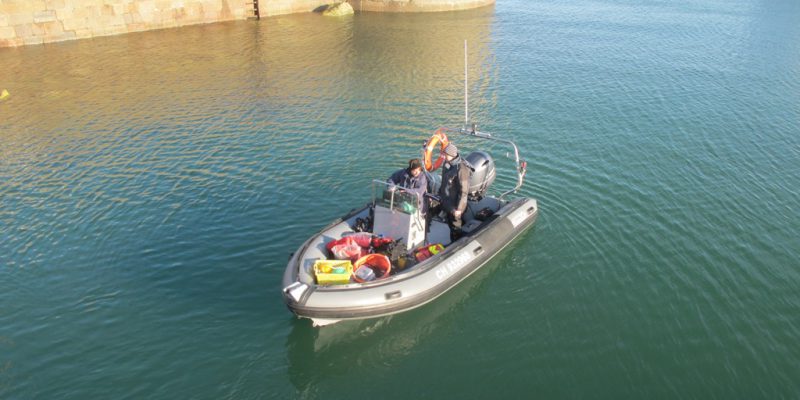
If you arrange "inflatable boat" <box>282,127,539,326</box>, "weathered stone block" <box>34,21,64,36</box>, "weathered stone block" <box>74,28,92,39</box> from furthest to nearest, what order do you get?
"weathered stone block" <box>74,28,92,39</box> < "weathered stone block" <box>34,21,64,36</box> < "inflatable boat" <box>282,127,539,326</box>

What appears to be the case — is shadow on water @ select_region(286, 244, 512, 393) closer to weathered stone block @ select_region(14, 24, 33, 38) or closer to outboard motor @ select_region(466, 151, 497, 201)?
outboard motor @ select_region(466, 151, 497, 201)

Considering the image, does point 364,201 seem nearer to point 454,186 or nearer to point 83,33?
point 454,186

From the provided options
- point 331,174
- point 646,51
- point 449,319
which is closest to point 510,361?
→ point 449,319

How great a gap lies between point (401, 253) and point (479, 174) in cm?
294

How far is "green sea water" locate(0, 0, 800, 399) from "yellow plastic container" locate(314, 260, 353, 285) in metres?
0.99

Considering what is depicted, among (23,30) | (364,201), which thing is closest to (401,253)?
(364,201)

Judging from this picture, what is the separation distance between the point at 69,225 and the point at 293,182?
18.3 ft

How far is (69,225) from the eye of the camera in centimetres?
1402

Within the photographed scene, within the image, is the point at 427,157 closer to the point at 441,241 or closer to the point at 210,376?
the point at 441,241

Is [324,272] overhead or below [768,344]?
overhead

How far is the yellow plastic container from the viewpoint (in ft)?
33.7

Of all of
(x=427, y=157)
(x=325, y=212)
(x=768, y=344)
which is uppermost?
(x=427, y=157)

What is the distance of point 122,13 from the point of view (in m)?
32.5

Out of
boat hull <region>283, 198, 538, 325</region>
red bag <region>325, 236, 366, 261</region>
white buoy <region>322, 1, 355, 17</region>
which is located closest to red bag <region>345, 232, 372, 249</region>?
red bag <region>325, 236, 366, 261</region>
